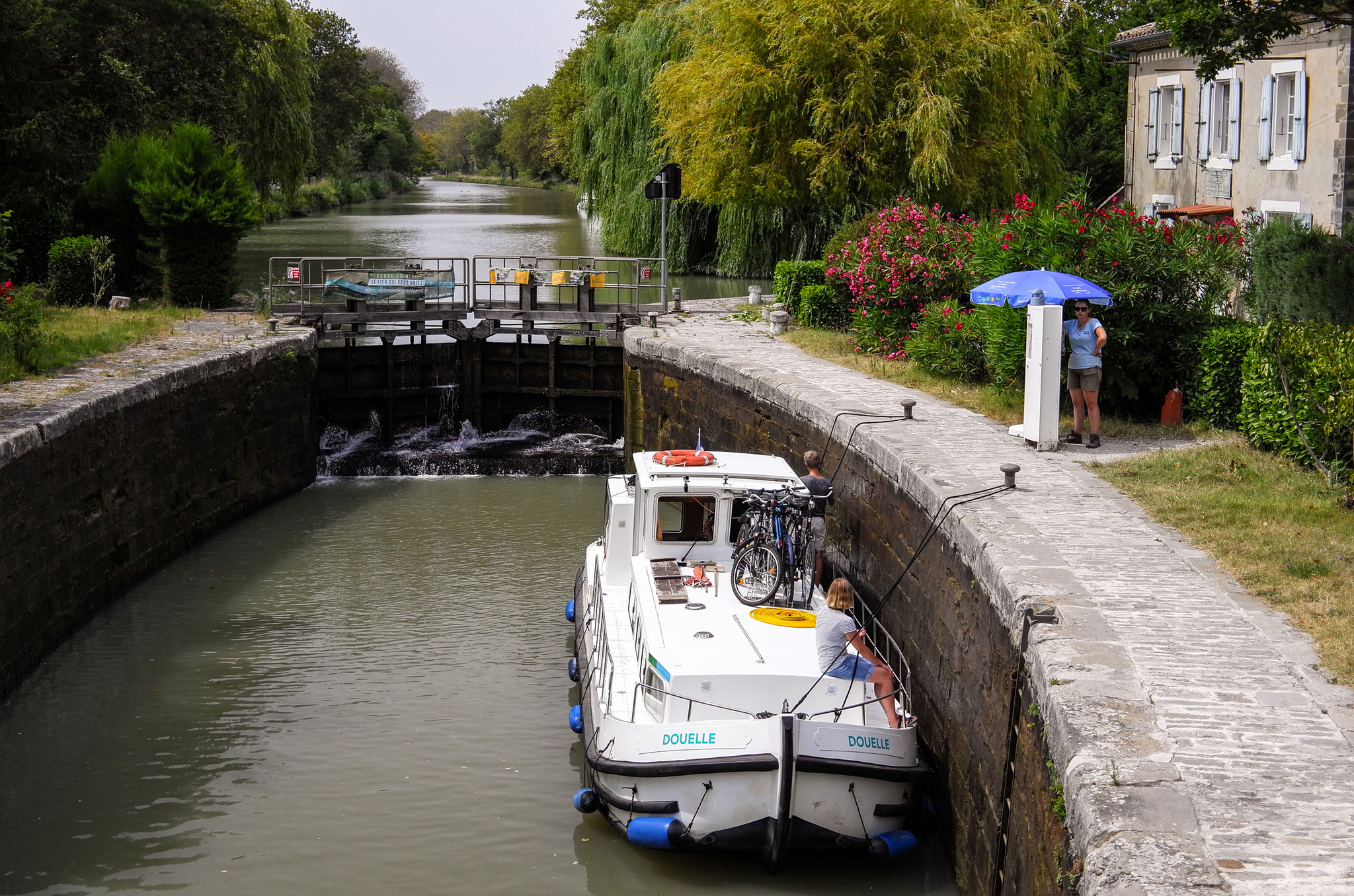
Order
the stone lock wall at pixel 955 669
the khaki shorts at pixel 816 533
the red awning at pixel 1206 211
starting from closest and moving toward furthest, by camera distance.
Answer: the stone lock wall at pixel 955 669 < the khaki shorts at pixel 816 533 < the red awning at pixel 1206 211

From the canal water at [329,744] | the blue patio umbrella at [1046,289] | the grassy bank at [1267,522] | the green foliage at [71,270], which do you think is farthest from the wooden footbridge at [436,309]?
the grassy bank at [1267,522]

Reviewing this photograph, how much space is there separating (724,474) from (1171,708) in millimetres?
4335

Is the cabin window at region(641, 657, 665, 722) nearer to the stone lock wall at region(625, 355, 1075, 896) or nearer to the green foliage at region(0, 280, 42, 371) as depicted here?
the stone lock wall at region(625, 355, 1075, 896)

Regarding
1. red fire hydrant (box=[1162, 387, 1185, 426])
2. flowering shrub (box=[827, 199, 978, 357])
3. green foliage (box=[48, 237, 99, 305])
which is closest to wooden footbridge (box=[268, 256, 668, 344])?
green foliage (box=[48, 237, 99, 305])

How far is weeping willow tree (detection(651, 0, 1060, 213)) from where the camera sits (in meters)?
20.0

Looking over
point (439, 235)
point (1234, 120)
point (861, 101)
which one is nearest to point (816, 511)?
point (861, 101)

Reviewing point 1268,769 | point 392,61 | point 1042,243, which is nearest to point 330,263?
point 1042,243

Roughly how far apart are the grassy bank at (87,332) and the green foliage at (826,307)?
8.46 m

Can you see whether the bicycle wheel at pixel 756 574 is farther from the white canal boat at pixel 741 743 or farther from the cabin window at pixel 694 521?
the cabin window at pixel 694 521

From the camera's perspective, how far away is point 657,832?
7383mm

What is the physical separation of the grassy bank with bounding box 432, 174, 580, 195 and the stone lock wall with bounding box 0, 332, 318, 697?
220ft

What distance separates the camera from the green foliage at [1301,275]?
46.0 ft

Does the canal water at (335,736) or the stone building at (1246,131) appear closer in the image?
the canal water at (335,736)

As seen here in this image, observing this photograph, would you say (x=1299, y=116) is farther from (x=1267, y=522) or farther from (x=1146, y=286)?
(x=1267, y=522)
